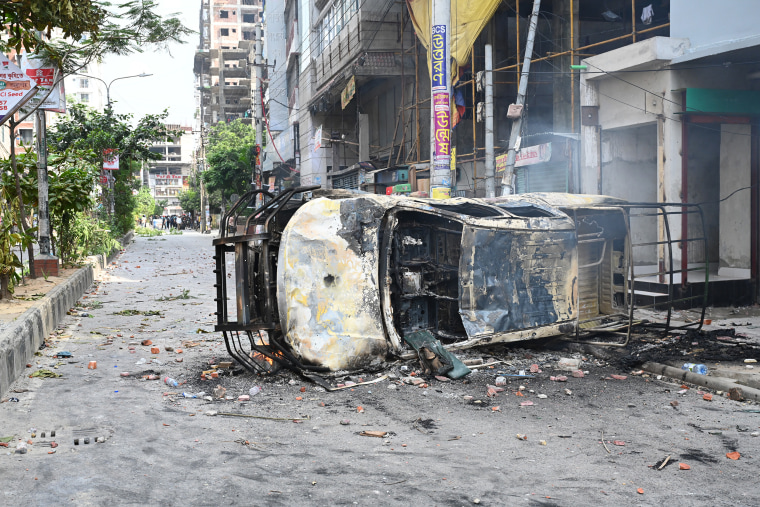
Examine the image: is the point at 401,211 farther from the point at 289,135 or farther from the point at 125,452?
the point at 289,135

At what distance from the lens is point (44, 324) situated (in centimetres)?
860

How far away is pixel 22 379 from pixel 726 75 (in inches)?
453

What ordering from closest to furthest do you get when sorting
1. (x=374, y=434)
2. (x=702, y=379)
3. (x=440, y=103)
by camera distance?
(x=374, y=434)
(x=702, y=379)
(x=440, y=103)

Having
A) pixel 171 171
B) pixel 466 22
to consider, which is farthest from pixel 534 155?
pixel 171 171

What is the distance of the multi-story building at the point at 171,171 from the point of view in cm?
13788

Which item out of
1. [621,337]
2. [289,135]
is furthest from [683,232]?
[289,135]

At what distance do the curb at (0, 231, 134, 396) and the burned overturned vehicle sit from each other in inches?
74.0

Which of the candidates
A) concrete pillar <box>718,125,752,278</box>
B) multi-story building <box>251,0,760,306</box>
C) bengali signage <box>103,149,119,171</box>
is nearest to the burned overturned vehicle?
multi-story building <box>251,0,760,306</box>

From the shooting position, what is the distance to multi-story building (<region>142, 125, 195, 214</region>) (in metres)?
138

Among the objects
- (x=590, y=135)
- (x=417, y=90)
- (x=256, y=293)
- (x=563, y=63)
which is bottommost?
(x=256, y=293)

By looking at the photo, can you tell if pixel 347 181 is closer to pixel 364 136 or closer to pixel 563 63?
pixel 364 136

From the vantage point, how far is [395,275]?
A: 22.2 feet

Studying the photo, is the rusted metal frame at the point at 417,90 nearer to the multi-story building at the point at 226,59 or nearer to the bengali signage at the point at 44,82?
the bengali signage at the point at 44,82

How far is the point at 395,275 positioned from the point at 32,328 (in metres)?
4.19
